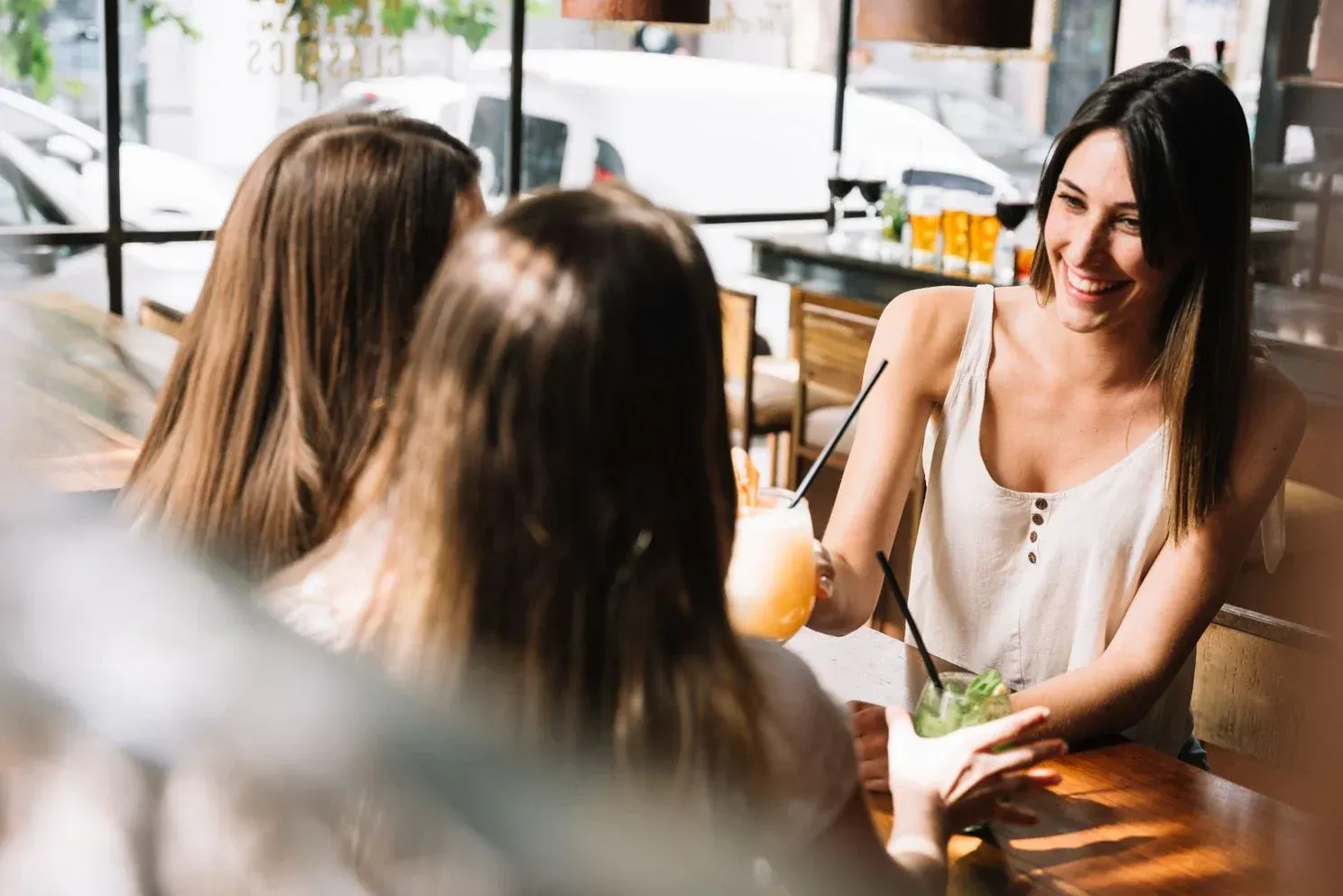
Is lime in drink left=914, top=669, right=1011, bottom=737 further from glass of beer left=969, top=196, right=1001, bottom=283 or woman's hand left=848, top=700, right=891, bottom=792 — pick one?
glass of beer left=969, top=196, right=1001, bottom=283

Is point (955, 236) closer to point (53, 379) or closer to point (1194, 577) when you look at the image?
point (1194, 577)

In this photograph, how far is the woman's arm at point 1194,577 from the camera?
4.53 feet

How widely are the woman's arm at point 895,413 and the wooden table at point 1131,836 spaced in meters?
0.39

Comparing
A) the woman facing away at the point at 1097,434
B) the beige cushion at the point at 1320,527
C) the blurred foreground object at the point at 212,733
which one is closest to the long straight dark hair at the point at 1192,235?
the woman facing away at the point at 1097,434

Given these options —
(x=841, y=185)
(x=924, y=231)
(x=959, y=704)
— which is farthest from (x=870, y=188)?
(x=959, y=704)

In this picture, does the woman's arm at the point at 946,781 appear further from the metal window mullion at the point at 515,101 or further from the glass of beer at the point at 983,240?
the metal window mullion at the point at 515,101

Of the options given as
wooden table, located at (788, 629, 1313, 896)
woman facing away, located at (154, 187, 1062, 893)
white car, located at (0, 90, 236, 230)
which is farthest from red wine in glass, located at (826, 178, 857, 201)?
woman facing away, located at (154, 187, 1062, 893)

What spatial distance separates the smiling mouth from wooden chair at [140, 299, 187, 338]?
2.48m

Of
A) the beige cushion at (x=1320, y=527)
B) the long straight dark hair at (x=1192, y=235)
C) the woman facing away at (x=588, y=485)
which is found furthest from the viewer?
the long straight dark hair at (x=1192, y=235)

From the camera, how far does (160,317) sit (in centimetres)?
351

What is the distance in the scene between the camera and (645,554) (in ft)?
1.87

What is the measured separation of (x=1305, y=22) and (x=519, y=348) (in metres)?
0.35

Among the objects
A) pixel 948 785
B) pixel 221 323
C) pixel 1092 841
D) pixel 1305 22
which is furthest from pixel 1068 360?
pixel 1305 22

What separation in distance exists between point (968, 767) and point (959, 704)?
13cm
